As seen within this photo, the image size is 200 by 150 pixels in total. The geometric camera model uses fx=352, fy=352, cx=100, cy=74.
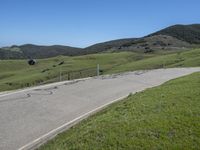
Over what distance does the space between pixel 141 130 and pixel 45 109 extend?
4.68 m

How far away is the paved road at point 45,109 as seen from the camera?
8.51 meters

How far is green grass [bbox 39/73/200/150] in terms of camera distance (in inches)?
280

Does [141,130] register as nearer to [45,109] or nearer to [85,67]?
[45,109]

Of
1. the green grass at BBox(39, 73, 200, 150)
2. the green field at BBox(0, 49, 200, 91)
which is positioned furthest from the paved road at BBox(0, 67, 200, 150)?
the green field at BBox(0, 49, 200, 91)

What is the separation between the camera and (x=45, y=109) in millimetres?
11625

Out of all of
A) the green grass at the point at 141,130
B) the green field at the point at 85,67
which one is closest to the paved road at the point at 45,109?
the green grass at the point at 141,130

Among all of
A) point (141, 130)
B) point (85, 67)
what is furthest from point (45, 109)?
point (85, 67)

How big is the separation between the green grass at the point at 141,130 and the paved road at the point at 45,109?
2.39 ft

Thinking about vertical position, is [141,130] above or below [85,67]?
above

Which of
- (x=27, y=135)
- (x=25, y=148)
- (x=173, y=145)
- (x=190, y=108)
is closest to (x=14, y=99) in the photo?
(x=27, y=135)

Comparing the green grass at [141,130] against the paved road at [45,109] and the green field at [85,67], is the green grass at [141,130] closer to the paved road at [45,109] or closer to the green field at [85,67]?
the paved road at [45,109]

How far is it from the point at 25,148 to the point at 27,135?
938 mm

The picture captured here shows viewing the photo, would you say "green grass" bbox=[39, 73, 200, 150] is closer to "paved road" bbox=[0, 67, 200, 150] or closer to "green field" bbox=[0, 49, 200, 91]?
"paved road" bbox=[0, 67, 200, 150]

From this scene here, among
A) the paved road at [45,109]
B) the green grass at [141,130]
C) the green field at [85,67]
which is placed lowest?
the green field at [85,67]
